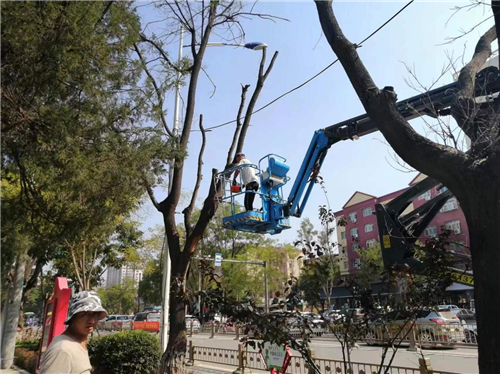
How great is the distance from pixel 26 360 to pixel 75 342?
39.4 ft

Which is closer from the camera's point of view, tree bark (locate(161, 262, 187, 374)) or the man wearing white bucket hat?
the man wearing white bucket hat

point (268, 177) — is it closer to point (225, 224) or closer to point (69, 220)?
point (225, 224)

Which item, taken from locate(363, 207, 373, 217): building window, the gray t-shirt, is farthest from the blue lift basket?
locate(363, 207, 373, 217): building window

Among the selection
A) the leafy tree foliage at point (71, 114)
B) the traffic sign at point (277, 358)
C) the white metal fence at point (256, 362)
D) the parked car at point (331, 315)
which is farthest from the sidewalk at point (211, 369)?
the parked car at point (331, 315)

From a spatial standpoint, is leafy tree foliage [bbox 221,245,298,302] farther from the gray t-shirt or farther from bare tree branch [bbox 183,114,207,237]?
the gray t-shirt

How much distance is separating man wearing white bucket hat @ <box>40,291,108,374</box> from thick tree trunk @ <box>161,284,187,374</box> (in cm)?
488

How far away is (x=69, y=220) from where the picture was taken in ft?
26.2

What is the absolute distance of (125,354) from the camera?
949cm

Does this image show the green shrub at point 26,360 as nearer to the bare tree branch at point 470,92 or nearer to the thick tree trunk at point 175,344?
the thick tree trunk at point 175,344

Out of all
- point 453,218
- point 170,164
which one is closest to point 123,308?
point 453,218

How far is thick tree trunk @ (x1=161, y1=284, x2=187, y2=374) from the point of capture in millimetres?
7742

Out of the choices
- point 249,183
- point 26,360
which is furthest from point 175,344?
point 26,360

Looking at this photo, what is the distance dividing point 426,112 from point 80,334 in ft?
20.5

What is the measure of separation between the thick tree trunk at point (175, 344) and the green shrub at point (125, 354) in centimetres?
204
